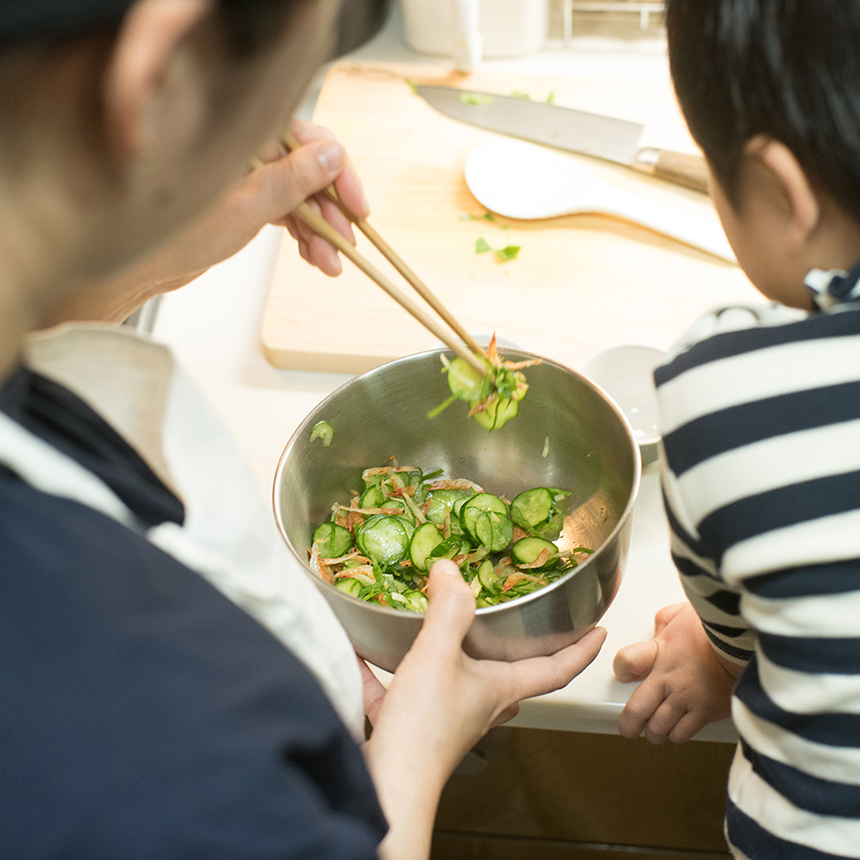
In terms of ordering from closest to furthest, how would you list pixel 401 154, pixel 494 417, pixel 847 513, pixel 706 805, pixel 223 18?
pixel 223 18, pixel 847 513, pixel 494 417, pixel 706 805, pixel 401 154

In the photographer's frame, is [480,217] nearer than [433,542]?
No

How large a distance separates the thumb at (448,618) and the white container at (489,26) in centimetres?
110

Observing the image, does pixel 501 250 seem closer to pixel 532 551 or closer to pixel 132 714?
pixel 532 551

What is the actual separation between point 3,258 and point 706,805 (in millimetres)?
950

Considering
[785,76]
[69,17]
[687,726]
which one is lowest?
[687,726]

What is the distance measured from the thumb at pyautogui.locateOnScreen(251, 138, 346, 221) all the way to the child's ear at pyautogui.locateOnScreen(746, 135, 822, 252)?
0.44 m

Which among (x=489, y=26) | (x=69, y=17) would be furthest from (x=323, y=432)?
(x=489, y=26)

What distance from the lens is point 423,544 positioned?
86 centimetres

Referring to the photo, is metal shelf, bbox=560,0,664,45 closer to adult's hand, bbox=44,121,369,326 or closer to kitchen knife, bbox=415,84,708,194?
kitchen knife, bbox=415,84,708,194

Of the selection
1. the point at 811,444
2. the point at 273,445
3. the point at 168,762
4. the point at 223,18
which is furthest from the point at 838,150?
the point at 273,445

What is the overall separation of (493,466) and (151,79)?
73 cm

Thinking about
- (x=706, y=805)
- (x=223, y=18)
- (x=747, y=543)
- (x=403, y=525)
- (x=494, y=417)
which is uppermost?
(x=223, y=18)

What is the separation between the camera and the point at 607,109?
1359mm

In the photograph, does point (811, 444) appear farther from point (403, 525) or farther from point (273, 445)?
point (273, 445)
